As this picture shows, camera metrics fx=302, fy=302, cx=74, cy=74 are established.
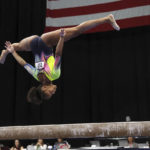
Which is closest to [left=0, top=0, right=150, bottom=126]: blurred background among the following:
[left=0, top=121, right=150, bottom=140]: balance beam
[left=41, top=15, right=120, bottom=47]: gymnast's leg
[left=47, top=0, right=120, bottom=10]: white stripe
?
[left=47, top=0, right=120, bottom=10]: white stripe

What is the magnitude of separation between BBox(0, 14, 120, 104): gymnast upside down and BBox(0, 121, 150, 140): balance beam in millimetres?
395

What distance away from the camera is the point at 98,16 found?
9.06 meters

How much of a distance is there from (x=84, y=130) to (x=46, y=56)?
50.1 inches

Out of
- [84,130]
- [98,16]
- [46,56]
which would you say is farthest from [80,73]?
[84,130]

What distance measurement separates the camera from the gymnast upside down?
372 centimetres

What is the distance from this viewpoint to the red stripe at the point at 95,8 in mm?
8883

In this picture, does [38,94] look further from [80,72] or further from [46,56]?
[80,72]

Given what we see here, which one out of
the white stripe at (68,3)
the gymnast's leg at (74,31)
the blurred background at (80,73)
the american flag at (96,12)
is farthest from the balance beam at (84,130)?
the white stripe at (68,3)

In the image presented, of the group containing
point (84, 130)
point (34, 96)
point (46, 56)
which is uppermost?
point (46, 56)

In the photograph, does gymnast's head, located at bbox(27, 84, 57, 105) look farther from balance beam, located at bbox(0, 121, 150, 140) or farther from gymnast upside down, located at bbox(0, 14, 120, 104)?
balance beam, located at bbox(0, 121, 150, 140)

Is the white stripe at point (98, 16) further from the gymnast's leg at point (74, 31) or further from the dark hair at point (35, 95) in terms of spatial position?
the dark hair at point (35, 95)

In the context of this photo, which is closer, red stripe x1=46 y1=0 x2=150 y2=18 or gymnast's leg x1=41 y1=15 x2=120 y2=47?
gymnast's leg x1=41 y1=15 x2=120 y2=47

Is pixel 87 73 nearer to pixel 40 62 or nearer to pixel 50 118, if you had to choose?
pixel 50 118

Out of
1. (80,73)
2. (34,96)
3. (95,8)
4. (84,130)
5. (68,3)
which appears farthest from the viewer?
(80,73)
